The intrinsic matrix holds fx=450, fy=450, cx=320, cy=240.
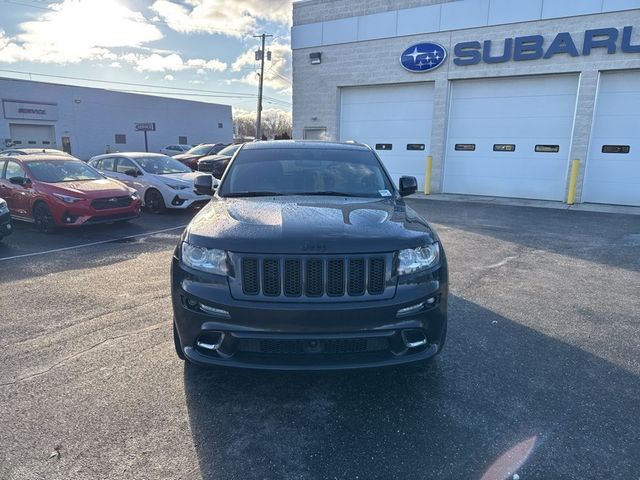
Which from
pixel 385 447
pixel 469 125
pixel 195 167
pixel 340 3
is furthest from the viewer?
pixel 195 167

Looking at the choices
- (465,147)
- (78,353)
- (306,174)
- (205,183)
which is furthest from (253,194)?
(465,147)

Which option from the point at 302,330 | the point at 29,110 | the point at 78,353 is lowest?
the point at 78,353

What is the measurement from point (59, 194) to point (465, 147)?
41.6 feet

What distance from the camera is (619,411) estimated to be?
119 inches

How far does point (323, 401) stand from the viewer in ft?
10.2

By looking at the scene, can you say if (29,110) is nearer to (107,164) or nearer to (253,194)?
(107,164)

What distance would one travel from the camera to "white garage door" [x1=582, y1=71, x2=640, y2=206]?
519 inches

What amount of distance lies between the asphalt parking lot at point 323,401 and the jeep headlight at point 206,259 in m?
0.71

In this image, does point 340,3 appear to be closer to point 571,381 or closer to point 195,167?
point 195,167

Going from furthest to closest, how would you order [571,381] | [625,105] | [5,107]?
[5,107], [625,105], [571,381]

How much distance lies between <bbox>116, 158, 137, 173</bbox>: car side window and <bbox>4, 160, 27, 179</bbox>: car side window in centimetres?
254

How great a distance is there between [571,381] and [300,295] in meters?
2.24

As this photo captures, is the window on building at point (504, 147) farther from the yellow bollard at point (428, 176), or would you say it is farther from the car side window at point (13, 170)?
the car side window at point (13, 170)

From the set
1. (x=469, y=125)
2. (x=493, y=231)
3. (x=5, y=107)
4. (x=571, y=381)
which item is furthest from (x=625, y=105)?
(x=5, y=107)
